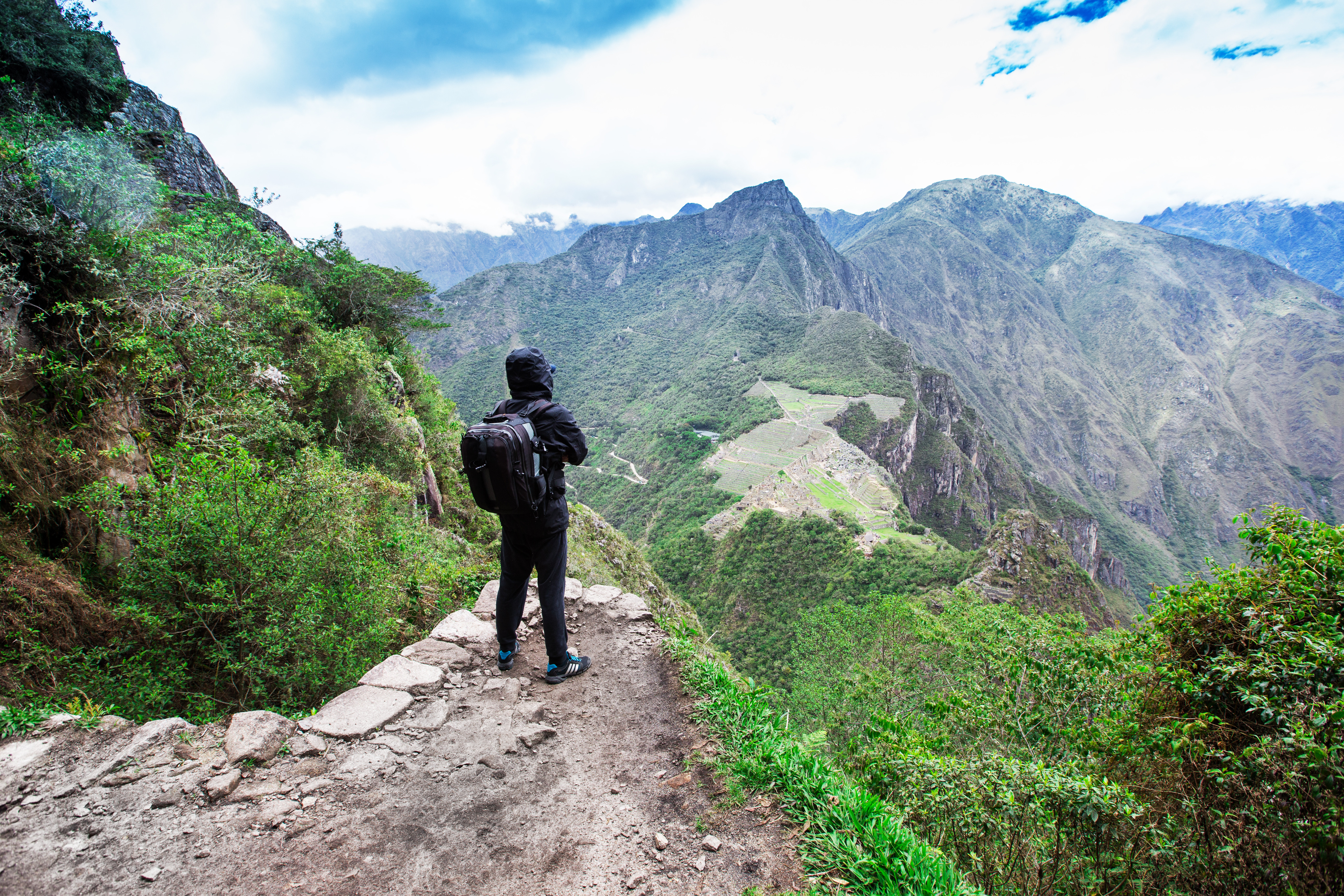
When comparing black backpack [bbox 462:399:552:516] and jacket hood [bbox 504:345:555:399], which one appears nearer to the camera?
black backpack [bbox 462:399:552:516]

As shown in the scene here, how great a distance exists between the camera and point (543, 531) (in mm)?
4008

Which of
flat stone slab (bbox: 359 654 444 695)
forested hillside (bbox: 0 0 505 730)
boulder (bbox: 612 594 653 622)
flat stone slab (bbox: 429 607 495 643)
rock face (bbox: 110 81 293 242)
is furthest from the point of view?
rock face (bbox: 110 81 293 242)

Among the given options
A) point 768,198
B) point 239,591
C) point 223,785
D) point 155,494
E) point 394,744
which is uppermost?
point 768,198

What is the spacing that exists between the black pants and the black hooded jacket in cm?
11

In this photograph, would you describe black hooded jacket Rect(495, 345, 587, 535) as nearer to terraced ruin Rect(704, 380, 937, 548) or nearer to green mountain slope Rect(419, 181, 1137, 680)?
green mountain slope Rect(419, 181, 1137, 680)

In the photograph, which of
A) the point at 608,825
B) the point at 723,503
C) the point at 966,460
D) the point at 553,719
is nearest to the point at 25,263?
the point at 553,719

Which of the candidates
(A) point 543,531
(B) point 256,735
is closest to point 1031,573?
(A) point 543,531

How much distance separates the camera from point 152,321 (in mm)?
4566

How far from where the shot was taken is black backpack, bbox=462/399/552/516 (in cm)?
355

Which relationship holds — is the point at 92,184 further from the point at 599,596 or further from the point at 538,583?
the point at 599,596

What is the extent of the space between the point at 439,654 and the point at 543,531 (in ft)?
5.24

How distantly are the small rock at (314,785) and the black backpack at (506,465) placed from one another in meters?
1.76

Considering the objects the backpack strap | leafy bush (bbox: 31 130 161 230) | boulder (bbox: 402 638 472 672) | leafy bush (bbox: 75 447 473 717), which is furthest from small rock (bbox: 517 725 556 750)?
leafy bush (bbox: 31 130 161 230)

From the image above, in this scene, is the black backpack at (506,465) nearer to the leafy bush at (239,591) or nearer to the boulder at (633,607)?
the leafy bush at (239,591)
